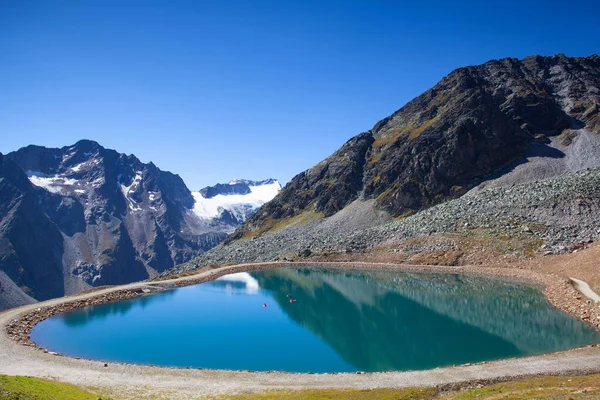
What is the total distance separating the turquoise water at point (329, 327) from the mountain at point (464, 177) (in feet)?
76.5

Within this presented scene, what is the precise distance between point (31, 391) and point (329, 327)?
39.9 metres

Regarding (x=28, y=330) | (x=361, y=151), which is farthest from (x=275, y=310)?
(x=361, y=151)

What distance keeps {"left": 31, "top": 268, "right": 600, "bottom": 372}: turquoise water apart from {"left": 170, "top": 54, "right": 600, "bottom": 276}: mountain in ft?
76.5

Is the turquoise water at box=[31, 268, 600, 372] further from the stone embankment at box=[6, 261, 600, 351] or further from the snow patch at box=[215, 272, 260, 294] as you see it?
the snow patch at box=[215, 272, 260, 294]

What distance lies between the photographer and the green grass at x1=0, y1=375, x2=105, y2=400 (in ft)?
65.9

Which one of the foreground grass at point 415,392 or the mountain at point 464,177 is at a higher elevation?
the mountain at point 464,177

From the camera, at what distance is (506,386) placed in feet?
96.6

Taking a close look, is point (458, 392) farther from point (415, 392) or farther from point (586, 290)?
point (586, 290)

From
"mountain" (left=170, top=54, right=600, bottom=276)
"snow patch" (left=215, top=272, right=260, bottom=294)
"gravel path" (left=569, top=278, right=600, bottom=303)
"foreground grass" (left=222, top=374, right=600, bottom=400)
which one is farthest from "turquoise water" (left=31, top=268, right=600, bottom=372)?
"mountain" (left=170, top=54, right=600, bottom=276)

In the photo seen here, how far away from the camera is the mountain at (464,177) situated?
9319 cm

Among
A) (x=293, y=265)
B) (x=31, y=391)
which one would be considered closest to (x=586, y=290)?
(x=31, y=391)

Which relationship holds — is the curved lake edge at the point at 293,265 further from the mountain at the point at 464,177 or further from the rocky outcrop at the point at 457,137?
the rocky outcrop at the point at 457,137

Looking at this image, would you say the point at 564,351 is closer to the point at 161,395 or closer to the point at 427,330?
the point at 427,330

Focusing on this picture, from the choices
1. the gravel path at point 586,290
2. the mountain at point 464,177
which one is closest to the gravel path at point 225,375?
the gravel path at point 586,290
